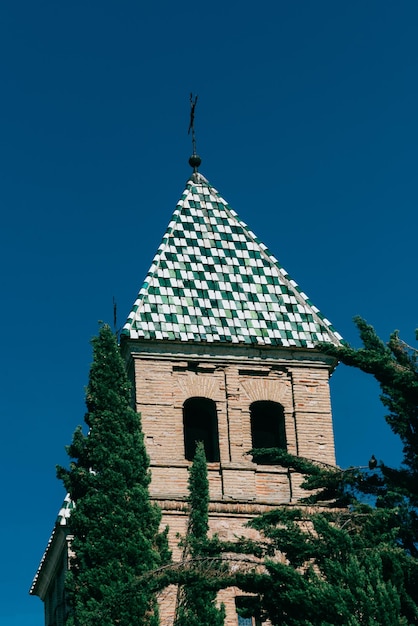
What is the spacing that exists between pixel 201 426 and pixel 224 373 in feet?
3.30

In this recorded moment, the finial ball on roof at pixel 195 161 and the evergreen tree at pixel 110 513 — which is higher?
the finial ball on roof at pixel 195 161

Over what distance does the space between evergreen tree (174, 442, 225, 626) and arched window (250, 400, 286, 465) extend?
3028 mm

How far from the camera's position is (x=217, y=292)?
91.9 feet

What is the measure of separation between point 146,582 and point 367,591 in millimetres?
3363

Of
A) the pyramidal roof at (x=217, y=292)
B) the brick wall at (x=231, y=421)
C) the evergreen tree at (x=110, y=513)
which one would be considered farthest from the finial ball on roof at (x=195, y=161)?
the evergreen tree at (x=110, y=513)

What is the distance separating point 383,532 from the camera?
20828 mm

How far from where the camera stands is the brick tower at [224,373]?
25.7 meters

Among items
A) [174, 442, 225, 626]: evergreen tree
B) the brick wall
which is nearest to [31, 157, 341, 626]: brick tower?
the brick wall

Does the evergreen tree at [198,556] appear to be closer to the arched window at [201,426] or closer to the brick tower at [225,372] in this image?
the brick tower at [225,372]

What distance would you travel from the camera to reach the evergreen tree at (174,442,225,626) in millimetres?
21422

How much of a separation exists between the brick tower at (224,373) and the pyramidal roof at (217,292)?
0.02 meters

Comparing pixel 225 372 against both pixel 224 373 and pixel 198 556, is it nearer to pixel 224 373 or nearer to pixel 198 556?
pixel 224 373

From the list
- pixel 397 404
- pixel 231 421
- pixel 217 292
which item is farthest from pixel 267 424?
pixel 397 404

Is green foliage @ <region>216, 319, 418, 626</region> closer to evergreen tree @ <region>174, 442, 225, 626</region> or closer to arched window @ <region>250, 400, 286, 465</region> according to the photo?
evergreen tree @ <region>174, 442, 225, 626</region>
